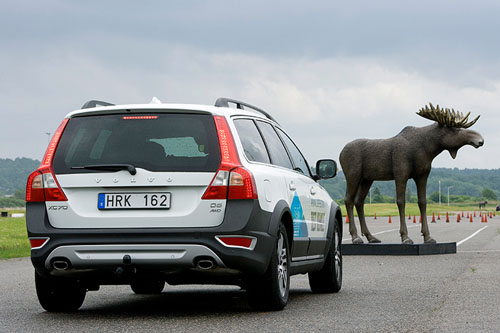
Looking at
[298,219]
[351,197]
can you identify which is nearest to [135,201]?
[298,219]

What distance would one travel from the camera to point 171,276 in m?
8.13

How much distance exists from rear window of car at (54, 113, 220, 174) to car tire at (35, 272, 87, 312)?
1.08m

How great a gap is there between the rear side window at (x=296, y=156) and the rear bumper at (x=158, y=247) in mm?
2370

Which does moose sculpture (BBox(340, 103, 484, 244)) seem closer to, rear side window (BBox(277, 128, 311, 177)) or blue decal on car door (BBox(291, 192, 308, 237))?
rear side window (BBox(277, 128, 311, 177))

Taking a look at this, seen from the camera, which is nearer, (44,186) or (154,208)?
(154,208)

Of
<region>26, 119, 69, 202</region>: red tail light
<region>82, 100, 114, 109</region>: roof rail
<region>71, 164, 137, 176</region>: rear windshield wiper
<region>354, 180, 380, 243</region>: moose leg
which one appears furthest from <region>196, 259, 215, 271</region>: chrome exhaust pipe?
<region>354, 180, 380, 243</region>: moose leg

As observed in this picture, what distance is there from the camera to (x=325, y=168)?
36.9 feet

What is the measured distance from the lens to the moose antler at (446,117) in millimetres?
19516

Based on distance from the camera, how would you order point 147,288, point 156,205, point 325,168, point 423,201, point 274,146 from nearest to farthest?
point 156,205 < point 274,146 < point 147,288 < point 325,168 < point 423,201

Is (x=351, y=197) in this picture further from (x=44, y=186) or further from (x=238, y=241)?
(x=44, y=186)

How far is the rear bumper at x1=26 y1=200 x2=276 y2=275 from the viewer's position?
7902mm

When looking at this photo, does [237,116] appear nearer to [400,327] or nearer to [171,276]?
[171,276]

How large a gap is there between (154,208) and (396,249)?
39.0 feet

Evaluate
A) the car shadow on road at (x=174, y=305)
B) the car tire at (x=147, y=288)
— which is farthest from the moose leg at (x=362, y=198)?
the car tire at (x=147, y=288)
